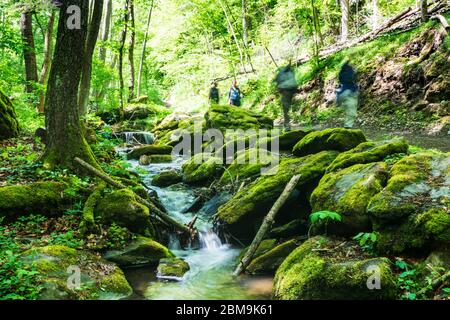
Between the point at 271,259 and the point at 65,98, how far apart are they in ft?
18.4

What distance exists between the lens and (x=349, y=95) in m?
15.3

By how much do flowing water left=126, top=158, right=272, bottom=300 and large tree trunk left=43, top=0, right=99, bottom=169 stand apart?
9.87ft

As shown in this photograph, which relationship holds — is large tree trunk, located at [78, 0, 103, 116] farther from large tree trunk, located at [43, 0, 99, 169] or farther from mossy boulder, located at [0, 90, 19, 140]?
mossy boulder, located at [0, 90, 19, 140]

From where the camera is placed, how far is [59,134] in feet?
27.8

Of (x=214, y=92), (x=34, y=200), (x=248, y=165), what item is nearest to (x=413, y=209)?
(x=248, y=165)

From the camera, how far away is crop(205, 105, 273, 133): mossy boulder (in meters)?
15.7

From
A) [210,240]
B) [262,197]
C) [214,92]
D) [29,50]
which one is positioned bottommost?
[210,240]

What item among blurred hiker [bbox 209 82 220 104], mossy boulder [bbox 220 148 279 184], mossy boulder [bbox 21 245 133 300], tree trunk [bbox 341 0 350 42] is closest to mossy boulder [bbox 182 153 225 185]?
mossy boulder [bbox 220 148 279 184]

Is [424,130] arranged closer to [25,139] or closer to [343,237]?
[343,237]

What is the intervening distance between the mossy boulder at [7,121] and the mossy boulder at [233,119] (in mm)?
7175

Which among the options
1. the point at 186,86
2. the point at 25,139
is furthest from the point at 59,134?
the point at 186,86

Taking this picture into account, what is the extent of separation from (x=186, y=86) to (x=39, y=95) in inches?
591

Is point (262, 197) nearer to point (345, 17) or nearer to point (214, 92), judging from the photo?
point (214, 92)

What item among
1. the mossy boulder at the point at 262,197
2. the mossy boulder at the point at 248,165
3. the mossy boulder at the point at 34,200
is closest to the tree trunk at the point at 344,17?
the mossy boulder at the point at 248,165
